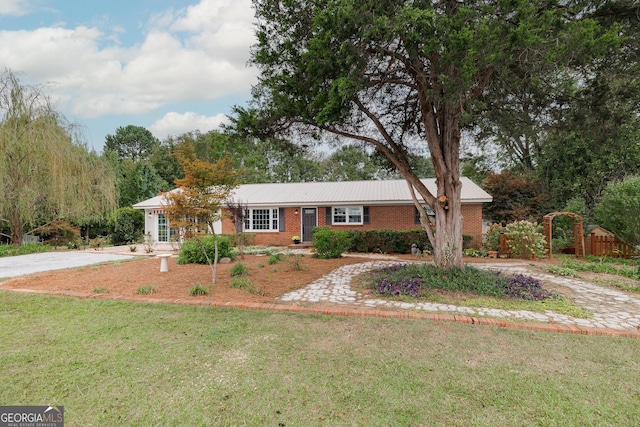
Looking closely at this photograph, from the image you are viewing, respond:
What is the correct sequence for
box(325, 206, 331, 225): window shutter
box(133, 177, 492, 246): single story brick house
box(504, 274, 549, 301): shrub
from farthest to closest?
box(325, 206, 331, 225): window shutter, box(133, 177, 492, 246): single story brick house, box(504, 274, 549, 301): shrub

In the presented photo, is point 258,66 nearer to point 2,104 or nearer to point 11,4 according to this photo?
point 11,4

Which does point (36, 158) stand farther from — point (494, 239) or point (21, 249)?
point (494, 239)

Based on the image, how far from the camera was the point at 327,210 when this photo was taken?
53.8 feet

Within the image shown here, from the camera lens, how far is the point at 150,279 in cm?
741

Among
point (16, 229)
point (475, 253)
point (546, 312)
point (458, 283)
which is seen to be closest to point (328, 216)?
point (475, 253)

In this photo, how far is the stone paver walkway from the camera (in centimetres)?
452

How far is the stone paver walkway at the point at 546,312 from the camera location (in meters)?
4.52

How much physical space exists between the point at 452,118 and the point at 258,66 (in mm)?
4488

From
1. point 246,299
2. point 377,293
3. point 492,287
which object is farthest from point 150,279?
point 492,287

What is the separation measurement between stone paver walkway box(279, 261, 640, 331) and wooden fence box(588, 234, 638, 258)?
A: 221 inches

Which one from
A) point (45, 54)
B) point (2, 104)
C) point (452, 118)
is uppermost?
point (45, 54)

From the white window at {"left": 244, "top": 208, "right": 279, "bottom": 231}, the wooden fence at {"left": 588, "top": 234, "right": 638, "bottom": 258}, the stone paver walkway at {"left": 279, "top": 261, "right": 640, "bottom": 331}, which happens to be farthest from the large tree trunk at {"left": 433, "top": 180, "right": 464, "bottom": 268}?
the white window at {"left": 244, "top": 208, "right": 279, "bottom": 231}

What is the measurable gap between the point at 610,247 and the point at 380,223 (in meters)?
8.71

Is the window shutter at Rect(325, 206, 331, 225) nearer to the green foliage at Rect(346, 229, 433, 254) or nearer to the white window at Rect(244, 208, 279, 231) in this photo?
the green foliage at Rect(346, 229, 433, 254)
